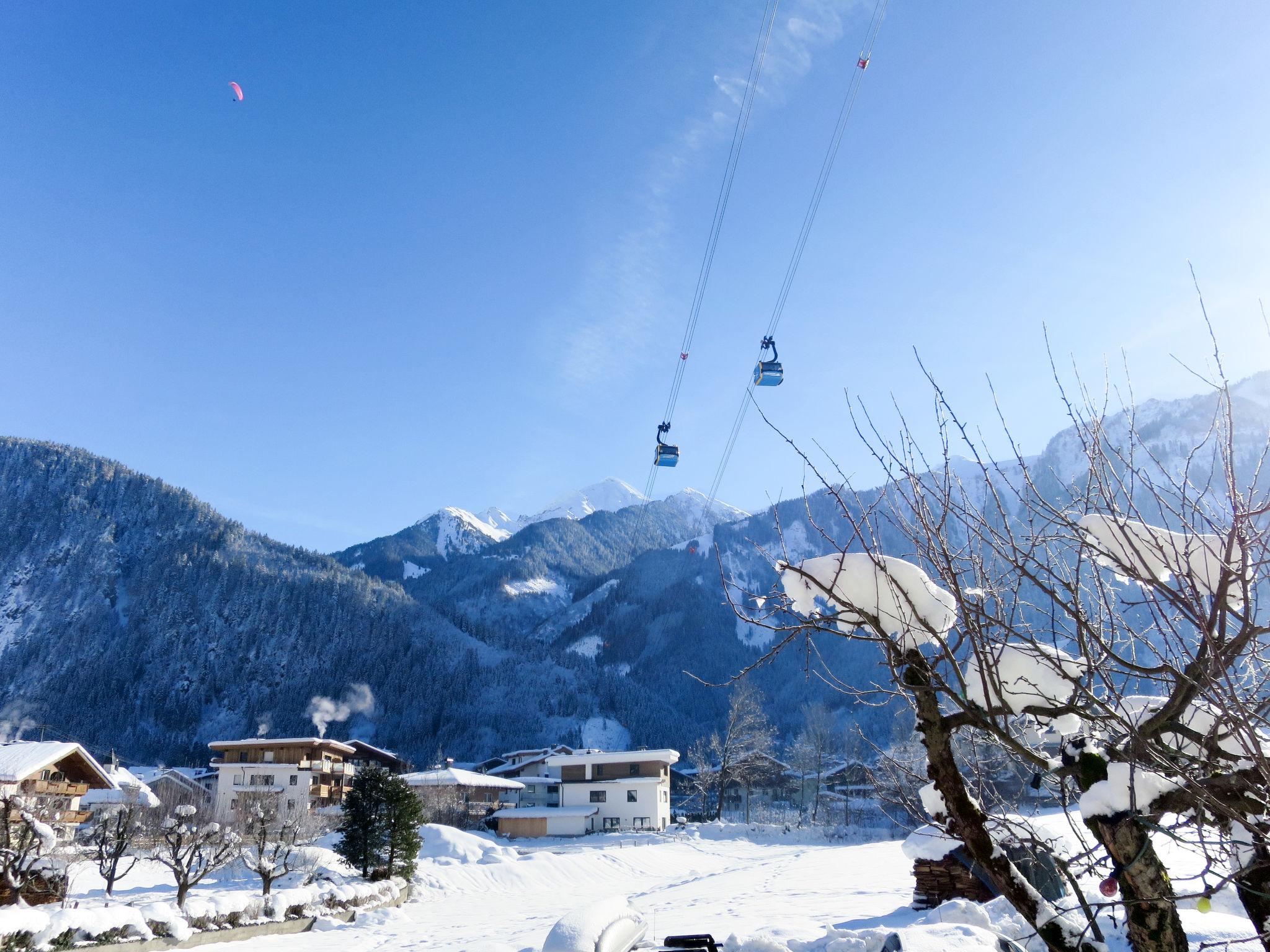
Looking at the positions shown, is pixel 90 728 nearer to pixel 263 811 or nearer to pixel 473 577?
pixel 473 577

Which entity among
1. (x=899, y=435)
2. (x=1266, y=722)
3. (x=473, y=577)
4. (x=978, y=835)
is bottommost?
(x=978, y=835)

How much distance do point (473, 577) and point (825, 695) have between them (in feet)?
343

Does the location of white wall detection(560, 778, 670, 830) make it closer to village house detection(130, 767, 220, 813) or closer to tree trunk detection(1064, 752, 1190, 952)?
village house detection(130, 767, 220, 813)

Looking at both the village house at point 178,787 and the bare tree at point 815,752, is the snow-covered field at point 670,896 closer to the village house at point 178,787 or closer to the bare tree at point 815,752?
the bare tree at point 815,752

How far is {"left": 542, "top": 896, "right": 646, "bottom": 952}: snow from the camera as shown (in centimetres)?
877

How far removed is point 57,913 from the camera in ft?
48.9

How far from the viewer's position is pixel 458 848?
36000 mm

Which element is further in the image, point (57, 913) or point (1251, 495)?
point (57, 913)

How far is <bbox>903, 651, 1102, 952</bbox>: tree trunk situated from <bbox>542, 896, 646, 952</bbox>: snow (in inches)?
244

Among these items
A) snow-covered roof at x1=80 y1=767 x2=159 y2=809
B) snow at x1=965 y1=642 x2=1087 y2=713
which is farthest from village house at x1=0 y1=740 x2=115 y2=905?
snow at x1=965 y1=642 x2=1087 y2=713

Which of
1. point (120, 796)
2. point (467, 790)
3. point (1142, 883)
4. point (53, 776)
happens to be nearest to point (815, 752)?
point (467, 790)

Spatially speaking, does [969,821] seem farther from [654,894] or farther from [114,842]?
[114,842]

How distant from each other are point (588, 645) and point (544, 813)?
102 meters

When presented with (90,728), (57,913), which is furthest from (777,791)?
(90,728)
